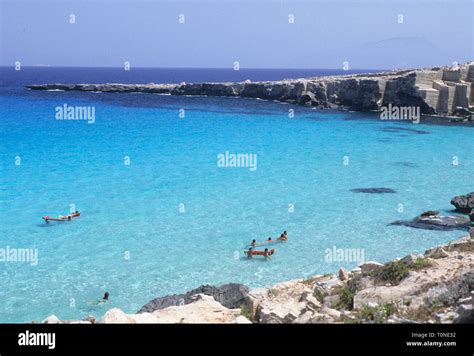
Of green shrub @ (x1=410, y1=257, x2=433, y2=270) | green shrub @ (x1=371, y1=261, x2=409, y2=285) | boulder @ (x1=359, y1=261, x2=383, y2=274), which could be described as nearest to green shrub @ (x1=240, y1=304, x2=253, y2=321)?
green shrub @ (x1=371, y1=261, x2=409, y2=285)

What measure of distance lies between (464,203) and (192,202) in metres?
11.6

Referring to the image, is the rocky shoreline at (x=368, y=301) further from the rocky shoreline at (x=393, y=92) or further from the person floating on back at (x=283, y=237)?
the rocky shoreline at (x=393, y=92)

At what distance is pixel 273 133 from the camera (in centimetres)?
4578

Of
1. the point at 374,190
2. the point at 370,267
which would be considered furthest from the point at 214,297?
the point at 374,190

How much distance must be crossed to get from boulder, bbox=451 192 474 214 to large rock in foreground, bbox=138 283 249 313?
41.4 ft

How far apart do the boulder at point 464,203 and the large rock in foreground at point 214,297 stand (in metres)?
12.6
